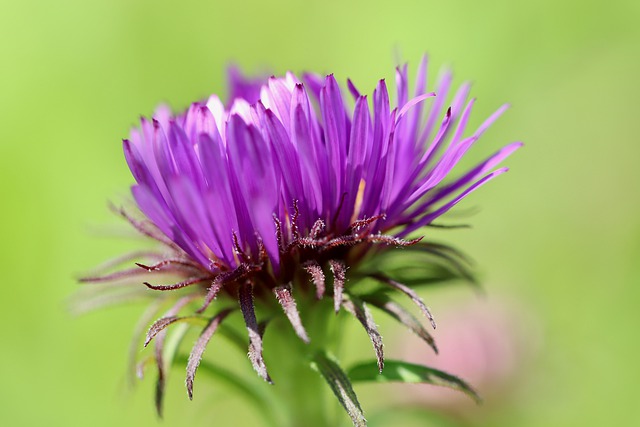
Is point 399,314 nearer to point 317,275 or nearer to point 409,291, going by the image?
point 409,291

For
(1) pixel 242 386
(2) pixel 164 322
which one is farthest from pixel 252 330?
(1) pixel 242 386

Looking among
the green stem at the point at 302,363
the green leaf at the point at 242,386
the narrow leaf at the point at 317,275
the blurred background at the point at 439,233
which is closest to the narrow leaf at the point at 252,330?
the narrow leaf at the point at 317,275

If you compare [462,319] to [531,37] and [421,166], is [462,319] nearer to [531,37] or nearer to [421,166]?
[421,166]

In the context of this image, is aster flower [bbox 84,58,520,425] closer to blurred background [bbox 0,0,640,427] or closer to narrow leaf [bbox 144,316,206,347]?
narrow leaf [bbox 144,316,206,347]

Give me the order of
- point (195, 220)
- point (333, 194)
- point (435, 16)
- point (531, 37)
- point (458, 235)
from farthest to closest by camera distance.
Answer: point (435, 16) < point (531, 37) < point (458, 235) < point (333, 194) < point (195, 220)

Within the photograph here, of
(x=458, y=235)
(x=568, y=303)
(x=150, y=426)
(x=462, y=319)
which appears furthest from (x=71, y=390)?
(x=568, y=303)

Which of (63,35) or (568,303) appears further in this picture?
(63,35)

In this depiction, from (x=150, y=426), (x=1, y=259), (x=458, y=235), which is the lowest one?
(x=150, y=426)

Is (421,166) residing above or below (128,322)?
below
